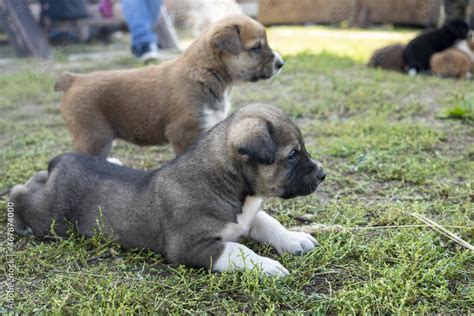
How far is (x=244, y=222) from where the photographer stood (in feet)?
12.2

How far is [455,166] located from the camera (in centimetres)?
525

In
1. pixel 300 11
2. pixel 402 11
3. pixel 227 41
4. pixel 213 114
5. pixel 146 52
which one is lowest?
pixel 402 11

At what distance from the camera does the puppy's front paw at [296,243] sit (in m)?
3.62

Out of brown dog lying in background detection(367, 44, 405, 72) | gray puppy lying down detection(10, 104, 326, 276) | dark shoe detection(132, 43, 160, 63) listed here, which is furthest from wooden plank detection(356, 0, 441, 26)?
gray puppy lying down detection(10, 104, 326, 276)

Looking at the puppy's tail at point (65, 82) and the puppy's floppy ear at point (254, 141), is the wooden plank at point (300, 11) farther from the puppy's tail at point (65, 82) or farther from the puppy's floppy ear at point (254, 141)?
the puppy's floppy ear at point (254, 141)

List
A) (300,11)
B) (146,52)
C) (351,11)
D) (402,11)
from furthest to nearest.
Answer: (300,11)
(351,11)
(402,11)
(146,52)

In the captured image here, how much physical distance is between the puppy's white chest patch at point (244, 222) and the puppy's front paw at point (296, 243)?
0.25 meters

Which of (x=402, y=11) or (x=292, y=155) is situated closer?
(x=292, y=155)

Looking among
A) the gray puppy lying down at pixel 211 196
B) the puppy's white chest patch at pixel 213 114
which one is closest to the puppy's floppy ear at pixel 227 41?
the puppy's white chest patch at pixel 213 114

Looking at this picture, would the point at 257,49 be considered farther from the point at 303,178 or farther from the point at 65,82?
the point at 303,178

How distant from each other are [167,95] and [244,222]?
2082 millimetres

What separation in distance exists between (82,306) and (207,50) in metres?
3.19

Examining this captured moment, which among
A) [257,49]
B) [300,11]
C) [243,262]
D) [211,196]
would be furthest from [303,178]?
[300,11]

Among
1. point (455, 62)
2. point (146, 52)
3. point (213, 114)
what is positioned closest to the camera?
point (213, 114)
